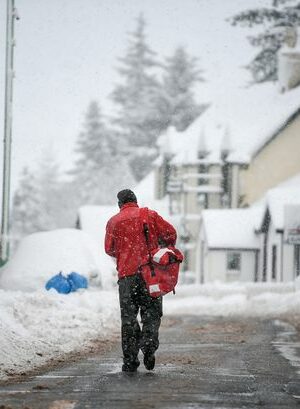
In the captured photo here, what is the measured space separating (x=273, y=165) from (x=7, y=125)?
2824 cm

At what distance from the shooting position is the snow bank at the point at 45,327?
9.41 metres

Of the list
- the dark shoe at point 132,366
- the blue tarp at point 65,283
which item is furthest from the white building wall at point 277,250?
the dark shoe at point 132,366

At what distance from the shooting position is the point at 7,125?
2116cm

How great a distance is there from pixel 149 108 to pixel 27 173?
1360 cm

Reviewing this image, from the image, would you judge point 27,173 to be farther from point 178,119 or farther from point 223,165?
point 223,165

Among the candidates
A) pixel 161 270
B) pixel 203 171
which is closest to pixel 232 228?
pixel 203 171

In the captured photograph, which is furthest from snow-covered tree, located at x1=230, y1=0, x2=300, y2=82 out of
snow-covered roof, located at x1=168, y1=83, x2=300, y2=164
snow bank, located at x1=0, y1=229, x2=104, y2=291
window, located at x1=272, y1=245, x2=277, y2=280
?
snow bank, located at x1=0, y1=229, x2=104, y2=291

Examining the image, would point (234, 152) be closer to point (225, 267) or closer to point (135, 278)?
point (225, 267)

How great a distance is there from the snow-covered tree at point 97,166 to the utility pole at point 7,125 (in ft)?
208

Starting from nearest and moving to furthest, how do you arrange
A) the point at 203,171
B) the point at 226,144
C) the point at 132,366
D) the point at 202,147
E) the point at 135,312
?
the point at 132,366 < the point at 135,312 < the point at 226,144 < the point at 202,147 < the point at 203,171

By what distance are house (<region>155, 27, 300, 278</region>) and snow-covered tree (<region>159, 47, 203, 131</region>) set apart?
2745 centimetres

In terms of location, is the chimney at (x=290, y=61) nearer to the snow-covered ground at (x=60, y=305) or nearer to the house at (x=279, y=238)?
the house at (x=279, y=238)

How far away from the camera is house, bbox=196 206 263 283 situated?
45.4 m

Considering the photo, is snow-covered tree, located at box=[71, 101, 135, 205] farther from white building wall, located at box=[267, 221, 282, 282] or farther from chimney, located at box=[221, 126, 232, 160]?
white building wall, located at box=[267, 221, 282, 282]
